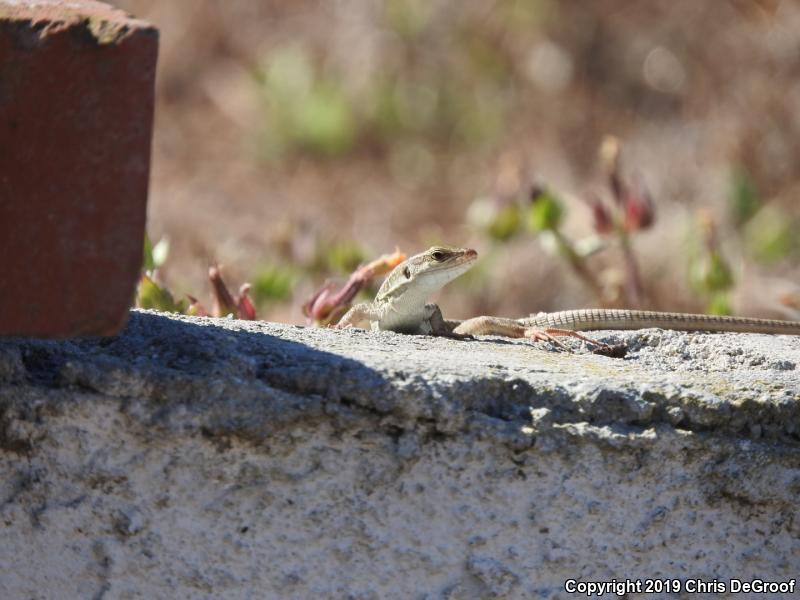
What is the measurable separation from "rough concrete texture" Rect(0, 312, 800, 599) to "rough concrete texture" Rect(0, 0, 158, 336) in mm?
296

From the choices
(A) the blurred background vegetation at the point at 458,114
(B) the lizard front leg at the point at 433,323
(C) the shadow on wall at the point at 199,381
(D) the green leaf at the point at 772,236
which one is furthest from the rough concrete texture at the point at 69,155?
(D) the green leaf at the point at 772,236

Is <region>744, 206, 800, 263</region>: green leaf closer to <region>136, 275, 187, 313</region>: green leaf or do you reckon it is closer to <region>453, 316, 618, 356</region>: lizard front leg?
<region>453, 316, 618, 356</region>: lizard front leg

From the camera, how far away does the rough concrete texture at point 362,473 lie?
2.07 metres

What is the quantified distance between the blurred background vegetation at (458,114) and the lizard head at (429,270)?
3.16m

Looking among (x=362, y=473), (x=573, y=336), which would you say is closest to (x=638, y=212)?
(x=573, y=336)

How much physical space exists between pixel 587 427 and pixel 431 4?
7.13 m

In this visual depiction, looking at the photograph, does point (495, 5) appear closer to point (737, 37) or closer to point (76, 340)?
point (737, 37)

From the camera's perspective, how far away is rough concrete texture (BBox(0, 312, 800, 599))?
2.07m

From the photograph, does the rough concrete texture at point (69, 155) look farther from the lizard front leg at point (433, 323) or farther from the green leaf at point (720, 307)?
the green leaf at point (720, 307)

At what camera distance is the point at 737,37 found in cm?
811

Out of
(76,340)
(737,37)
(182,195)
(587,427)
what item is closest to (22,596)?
(76,340)

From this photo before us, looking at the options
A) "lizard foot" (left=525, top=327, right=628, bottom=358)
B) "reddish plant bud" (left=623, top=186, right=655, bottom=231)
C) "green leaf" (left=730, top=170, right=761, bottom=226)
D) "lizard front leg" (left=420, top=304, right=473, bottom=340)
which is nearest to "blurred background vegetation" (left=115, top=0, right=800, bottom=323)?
"green leaf" (left=730, top=170, right=761, bottom=226)

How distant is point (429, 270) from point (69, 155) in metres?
1.41

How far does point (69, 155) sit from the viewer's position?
1763 mm
